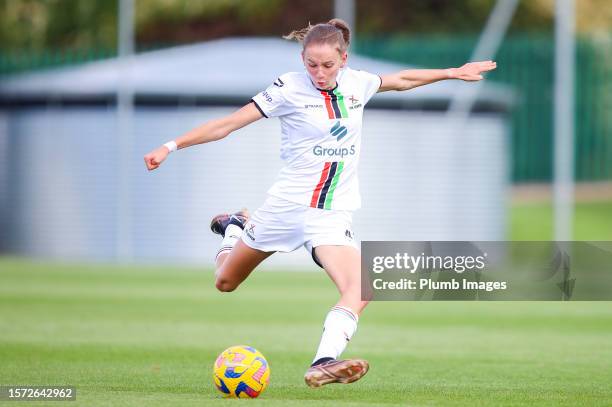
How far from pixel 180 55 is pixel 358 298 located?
25.0 metres

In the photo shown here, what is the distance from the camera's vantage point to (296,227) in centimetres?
959

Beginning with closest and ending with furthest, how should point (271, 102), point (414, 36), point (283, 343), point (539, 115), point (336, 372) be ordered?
point (336, 372)
point (271, 102)
point (283, 343)
point (539, 115)
point (414, 36)

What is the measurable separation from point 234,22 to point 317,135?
42.8m

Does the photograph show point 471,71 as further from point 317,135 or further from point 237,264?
point 237,264

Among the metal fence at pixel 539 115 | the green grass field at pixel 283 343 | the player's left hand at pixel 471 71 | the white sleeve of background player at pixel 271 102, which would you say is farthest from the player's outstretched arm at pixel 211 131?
the metal fence at pixel 539 115

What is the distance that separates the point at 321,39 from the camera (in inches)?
363

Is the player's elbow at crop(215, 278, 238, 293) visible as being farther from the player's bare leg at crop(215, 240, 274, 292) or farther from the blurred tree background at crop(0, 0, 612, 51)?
the blurred tree background at crop(0, 0, 612, 51)

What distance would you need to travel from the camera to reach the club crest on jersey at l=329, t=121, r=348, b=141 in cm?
946

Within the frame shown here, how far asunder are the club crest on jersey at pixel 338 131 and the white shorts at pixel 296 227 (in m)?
0.54

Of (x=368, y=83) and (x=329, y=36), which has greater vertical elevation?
(x=329, y=36)

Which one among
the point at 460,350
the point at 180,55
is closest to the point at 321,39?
the point at 460,350

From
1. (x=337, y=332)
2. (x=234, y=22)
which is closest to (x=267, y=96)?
(x=337, y=332)

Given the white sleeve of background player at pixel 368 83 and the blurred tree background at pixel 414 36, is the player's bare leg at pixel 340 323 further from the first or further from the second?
the blurred tree background at pixel 414 36

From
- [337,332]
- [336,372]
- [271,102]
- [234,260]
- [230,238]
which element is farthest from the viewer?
[230,238]
